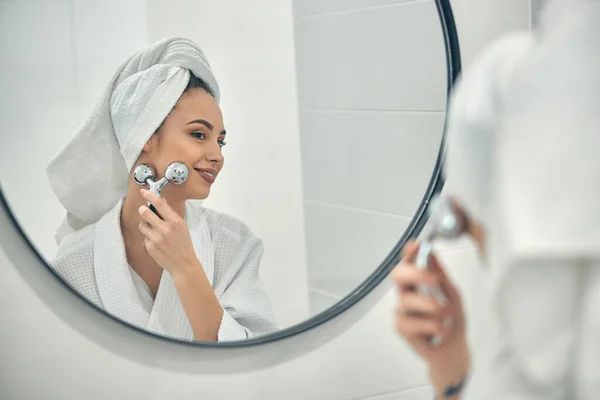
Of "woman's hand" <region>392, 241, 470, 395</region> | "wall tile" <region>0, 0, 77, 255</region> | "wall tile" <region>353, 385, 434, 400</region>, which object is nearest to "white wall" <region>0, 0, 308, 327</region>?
"wall tile" <region>0, 0, 77, 255</region>

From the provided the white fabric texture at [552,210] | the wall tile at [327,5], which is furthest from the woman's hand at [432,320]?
the wall tile at [327,5]

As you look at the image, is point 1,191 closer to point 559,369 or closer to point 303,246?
point 303,246

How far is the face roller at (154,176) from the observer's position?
95 centimetres

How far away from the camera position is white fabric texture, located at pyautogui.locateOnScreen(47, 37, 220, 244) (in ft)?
3.01

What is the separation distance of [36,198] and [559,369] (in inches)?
25.4

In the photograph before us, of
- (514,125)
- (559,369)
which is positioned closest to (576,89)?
(514,125)

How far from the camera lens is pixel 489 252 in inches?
21.9

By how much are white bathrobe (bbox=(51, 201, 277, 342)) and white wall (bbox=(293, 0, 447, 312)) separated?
0.31 ft

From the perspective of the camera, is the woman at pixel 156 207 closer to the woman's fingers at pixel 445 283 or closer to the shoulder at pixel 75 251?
the shoulder at pixel 75 251

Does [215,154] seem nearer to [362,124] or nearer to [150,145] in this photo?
[150,145]

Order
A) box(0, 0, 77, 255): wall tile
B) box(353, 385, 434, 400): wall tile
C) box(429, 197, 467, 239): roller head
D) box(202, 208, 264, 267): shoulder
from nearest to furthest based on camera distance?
box(429, 197, 467, 239): roller head → box(0, 0, 77, 255): wall tile → box(202, 208, 264, 267): shoulder → box(353, 385, 434, 400): wall tile

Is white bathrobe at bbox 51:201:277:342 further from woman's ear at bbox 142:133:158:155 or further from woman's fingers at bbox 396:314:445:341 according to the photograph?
woman's fingers at bbox 396:314:445:341

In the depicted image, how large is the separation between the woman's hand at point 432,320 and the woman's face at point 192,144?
37 cm

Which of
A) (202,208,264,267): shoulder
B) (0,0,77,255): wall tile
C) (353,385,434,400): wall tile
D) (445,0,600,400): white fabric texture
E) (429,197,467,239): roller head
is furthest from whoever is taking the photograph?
(353,385,434,400): wall tile
